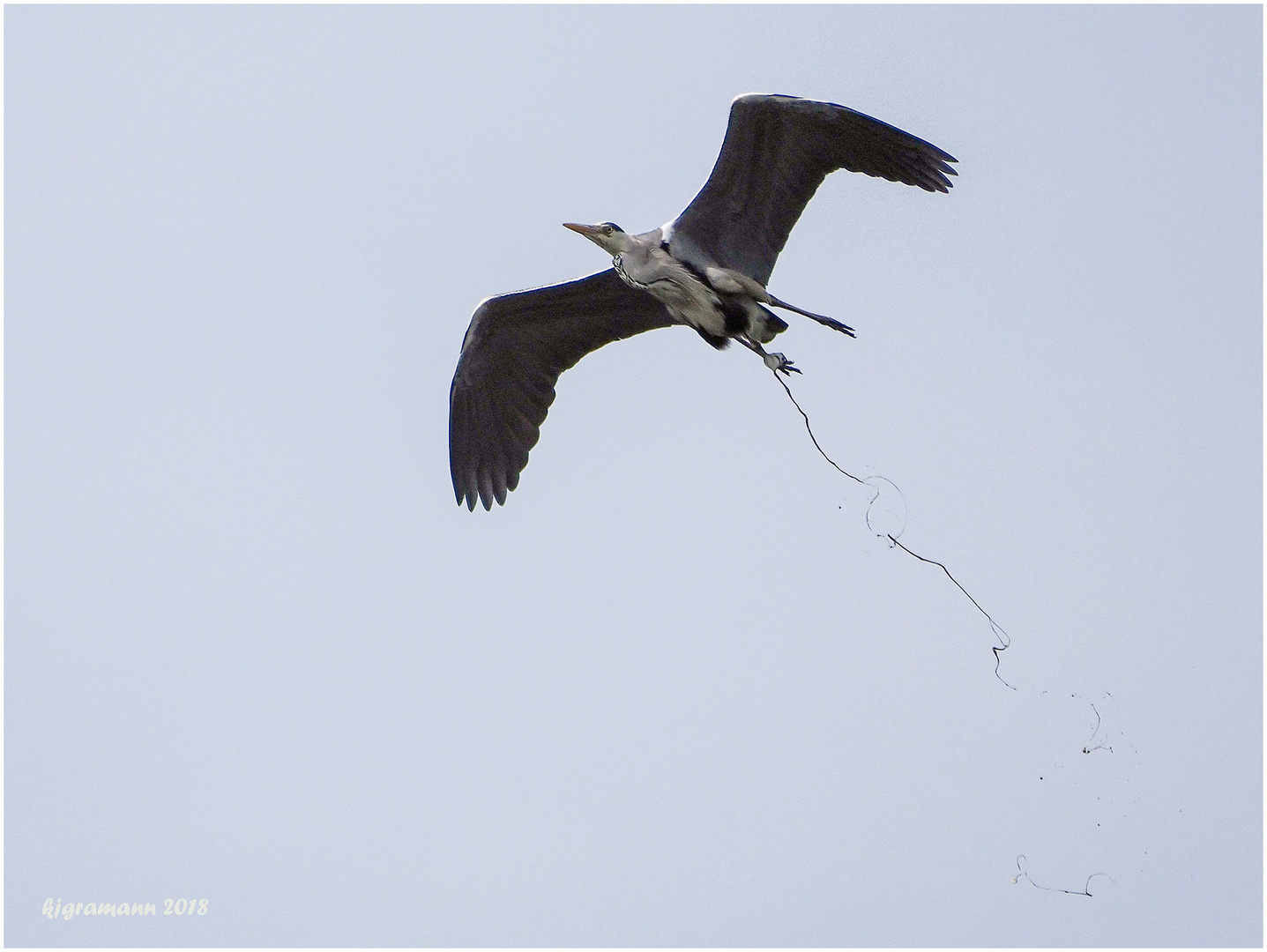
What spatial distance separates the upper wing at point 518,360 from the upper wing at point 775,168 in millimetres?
993

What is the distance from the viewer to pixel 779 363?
29.6 ft

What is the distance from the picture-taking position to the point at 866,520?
8961 millimetres

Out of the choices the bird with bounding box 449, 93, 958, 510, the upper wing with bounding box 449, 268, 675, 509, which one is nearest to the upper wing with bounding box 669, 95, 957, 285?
the bird with bounding box 449, 93, 958, 510

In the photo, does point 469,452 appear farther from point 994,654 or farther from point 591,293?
point 994,654

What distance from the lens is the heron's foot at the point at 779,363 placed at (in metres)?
9.02

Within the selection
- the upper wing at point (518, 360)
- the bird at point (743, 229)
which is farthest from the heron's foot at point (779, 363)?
the upper wing at point (518, 360)

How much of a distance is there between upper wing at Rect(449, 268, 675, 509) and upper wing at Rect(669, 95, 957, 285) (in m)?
0.99

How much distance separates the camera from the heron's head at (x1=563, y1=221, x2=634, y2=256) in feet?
30.5

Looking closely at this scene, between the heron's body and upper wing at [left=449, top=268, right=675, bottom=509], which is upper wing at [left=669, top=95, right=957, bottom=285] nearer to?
the heron's body

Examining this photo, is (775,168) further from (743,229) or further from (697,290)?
(697,290)

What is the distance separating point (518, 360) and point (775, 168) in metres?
2.70

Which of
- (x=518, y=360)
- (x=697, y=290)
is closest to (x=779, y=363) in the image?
(x=697, y=290)

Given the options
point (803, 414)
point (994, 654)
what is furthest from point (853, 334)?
point (994, 654)

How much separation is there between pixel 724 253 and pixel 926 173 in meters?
1.43
